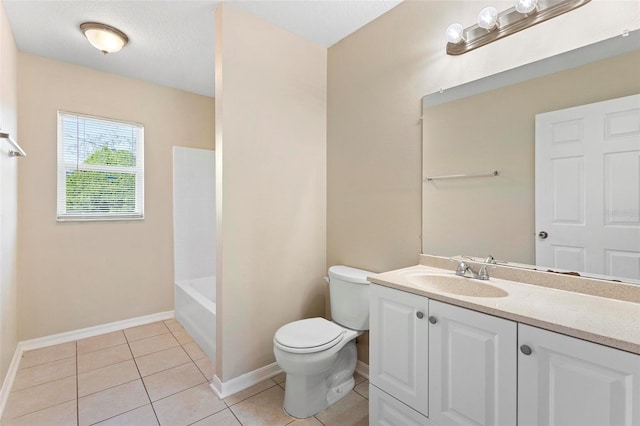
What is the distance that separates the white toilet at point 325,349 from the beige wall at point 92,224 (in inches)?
78.8

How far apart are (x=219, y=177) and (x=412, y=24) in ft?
5.13

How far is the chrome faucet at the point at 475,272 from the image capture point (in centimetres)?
147

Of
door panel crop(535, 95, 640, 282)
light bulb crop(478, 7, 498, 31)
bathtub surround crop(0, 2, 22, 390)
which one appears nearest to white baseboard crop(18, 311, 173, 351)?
bathtub surround crop(0, 2, 22, 390)

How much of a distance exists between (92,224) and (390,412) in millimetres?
2970

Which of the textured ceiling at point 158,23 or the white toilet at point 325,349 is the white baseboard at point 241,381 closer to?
the white toilet at point 325,349

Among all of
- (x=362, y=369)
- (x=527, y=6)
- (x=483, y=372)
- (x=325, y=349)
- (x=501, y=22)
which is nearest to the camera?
(x=483, y=372)

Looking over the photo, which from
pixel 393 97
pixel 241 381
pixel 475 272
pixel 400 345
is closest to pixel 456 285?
pixel 475 272

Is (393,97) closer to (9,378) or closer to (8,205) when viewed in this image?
(8,205)

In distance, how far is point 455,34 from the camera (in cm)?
154

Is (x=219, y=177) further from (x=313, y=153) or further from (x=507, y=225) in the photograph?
(x=507, y=225)

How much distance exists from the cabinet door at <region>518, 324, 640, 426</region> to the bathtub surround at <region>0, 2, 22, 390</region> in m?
2.84

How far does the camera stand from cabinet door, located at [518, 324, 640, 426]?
803 mm

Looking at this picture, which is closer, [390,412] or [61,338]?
[390,412]

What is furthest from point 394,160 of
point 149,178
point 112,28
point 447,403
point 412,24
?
point 149,178
